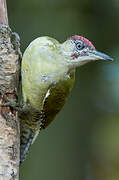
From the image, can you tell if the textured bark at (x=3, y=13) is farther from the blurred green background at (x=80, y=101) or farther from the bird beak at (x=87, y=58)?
the blurred green background at (x=80, y=101)

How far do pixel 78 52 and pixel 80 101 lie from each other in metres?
1.88

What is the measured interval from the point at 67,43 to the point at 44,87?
553 millimetres

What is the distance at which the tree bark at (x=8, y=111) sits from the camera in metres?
3.07

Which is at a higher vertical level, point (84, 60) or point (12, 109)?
point (84, 60)

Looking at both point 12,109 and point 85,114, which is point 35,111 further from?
point 85,114

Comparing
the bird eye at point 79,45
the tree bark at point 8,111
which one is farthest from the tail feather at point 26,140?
the bird eye at point 79,45

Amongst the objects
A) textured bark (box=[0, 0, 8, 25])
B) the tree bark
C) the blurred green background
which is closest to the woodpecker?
the tree bark

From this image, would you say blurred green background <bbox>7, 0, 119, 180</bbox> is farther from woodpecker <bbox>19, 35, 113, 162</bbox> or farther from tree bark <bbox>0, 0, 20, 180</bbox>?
tree bark <bbox>0, 0, 20, 180</bbox>

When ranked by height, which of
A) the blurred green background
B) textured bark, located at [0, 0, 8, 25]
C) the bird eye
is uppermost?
textured bark, located at [0, 0, 8, 25]

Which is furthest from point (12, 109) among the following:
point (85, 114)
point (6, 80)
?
point (85, 114)

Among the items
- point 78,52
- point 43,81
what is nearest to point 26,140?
point 43,81

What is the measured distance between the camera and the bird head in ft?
12.6

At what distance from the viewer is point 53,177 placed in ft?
17.3

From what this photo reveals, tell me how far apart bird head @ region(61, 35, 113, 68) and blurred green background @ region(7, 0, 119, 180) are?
155 cm
